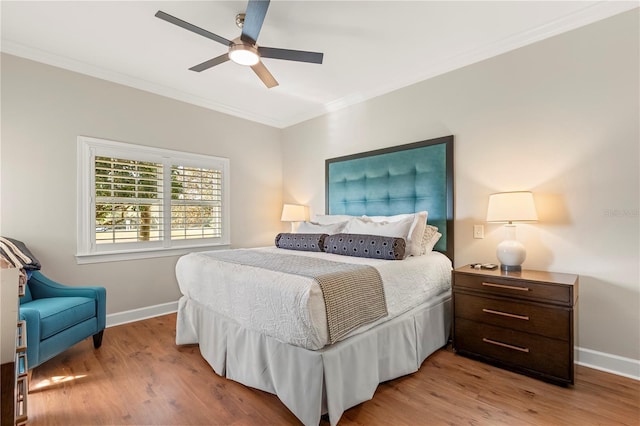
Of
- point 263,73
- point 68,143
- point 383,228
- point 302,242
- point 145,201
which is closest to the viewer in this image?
point 263,73

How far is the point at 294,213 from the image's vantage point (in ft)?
14.1

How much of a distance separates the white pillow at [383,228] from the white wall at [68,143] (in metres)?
2.21

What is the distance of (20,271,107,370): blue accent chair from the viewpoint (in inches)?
78.7

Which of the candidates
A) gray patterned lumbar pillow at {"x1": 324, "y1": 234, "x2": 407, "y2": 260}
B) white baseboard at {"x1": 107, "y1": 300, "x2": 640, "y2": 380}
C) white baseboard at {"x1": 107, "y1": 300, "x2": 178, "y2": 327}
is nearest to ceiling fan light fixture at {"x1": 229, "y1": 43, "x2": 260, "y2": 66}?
gray patterned lumbar pillow at {"x1": 324, "y1": 234, "x2": 407, "y2": 260}

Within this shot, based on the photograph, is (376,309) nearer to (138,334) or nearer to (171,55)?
(138,334)

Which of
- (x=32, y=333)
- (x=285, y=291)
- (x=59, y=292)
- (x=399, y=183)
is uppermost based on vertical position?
(x=399, y=183)

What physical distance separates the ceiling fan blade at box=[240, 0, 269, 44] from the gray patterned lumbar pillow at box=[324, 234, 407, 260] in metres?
1.73

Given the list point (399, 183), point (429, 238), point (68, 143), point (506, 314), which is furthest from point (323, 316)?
point (68, 143)

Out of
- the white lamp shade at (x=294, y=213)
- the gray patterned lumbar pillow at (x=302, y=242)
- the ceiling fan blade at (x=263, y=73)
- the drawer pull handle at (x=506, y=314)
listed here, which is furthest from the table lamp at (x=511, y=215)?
the white lamp shade at (x=294, y=213)

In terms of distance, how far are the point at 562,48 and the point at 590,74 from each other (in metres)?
0.31

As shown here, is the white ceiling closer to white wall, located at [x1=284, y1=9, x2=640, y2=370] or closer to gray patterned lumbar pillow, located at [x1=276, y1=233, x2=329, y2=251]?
white wall, located at [x1=284, y1=9, x2=640, y2=370]

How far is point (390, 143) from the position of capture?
11.5 ft

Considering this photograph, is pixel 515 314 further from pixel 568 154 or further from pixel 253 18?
pixel 253 18

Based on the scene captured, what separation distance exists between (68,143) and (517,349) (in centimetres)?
428
